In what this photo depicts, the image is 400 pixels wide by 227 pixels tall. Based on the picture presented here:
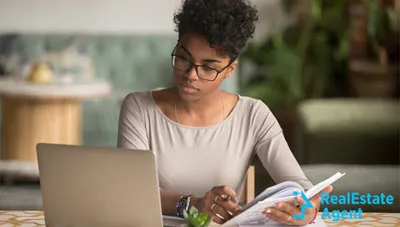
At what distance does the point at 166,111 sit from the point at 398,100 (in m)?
4.82

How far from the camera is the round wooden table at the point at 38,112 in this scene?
557cm

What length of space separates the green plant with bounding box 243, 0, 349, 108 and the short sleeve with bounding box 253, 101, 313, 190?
174 inches

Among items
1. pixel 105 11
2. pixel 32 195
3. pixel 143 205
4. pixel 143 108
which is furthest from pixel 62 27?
pixel 143 205

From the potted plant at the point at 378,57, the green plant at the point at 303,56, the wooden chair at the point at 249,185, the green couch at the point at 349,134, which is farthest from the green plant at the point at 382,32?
the wooden chair at the point at 249,185

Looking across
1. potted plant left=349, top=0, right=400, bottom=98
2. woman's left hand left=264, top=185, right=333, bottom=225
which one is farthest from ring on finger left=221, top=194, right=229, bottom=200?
potted plant left=349, top=0, right=400, bottom=98

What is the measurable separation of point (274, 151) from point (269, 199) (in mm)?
416

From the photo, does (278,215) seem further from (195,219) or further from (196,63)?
(196,63)

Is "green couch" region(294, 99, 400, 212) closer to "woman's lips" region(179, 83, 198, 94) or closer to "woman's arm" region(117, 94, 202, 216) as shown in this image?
"woman's arm" region(117, 94, 202, 216)

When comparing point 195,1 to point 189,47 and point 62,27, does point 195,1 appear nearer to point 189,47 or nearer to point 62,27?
point 189,47

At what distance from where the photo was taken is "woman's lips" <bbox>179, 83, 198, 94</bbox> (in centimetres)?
205

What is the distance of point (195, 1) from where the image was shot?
210 cm

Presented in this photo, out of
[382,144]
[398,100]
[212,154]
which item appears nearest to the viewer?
[212,154]

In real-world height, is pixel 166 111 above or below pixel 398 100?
above

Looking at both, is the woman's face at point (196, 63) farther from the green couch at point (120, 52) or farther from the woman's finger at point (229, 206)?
the green couch at point (120, 52)
